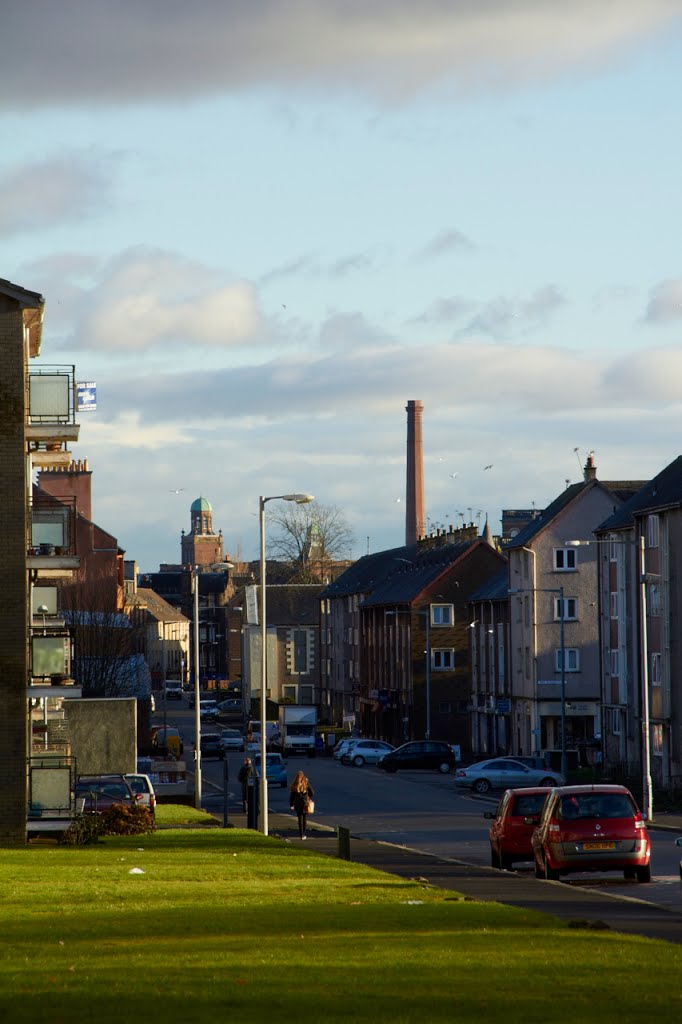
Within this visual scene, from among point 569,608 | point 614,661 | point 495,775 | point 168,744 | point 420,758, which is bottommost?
point 420,758

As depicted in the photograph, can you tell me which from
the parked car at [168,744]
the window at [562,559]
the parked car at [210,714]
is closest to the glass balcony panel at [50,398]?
the parked car at [168,744]

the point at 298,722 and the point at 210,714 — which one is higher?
the point at 298,722

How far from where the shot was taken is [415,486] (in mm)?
125938

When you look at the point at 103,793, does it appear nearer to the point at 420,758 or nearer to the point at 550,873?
the point at 550,873

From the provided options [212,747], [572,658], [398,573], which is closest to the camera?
[572,658]

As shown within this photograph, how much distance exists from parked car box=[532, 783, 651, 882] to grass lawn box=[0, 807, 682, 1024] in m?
3.47

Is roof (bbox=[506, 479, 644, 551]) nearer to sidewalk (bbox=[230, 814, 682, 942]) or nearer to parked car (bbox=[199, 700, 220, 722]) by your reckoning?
sidewalk (bbox=[230, 814, 682, 942])

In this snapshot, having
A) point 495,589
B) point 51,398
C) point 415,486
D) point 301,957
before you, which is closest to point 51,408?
point 51,398

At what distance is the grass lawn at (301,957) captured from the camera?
37.7ft

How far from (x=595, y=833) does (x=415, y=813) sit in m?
26.1

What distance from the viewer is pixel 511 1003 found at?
38.7 ft

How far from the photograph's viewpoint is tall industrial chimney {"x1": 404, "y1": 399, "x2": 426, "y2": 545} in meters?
126

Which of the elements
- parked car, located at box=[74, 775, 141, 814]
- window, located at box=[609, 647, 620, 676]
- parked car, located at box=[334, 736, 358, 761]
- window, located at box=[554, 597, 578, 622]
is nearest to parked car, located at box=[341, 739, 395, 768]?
parked car, located at box=[334, 736, 358, 761]

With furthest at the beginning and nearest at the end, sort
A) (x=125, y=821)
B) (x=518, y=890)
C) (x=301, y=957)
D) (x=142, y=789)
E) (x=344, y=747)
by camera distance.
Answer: (x=344, y=747) < (x=142, y=789) < (x=125, y=821) < (x=518, y=890) < (x=301, y=957)
